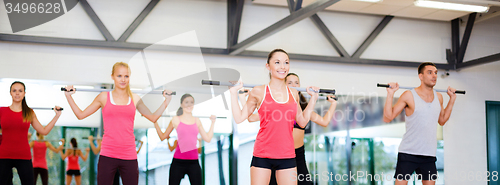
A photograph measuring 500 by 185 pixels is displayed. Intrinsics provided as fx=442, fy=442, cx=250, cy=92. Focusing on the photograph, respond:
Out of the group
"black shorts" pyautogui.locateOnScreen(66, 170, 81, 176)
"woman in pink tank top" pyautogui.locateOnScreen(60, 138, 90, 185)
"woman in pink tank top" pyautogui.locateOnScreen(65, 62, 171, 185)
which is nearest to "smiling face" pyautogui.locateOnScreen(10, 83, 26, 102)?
"woman in pink tank top" pyautogui.locateOnScreen(65, 62, 171, 185)

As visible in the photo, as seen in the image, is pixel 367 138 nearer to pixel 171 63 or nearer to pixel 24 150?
pixel 171 63

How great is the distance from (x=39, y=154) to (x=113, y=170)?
3668 millimetres

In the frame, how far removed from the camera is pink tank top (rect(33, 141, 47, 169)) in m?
6.61

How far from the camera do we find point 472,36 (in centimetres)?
785

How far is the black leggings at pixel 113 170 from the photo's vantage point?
3.62 m

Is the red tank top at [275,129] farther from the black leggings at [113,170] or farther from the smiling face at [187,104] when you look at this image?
the smiling face at [187,104]

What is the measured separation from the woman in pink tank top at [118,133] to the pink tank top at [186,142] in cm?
111

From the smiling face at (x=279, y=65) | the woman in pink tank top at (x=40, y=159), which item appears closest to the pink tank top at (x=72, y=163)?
the woman in pink tank top at (x=40, y=159)

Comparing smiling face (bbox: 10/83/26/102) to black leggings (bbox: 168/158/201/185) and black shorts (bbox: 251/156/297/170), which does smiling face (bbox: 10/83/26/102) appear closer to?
black leggings (bbox: 168/158/201/185)

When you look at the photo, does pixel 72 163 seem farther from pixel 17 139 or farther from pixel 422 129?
pixel 422 129

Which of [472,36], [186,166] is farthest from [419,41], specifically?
[186,166]

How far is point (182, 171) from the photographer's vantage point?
4.82 metres

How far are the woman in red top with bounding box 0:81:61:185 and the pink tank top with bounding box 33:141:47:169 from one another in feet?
6.65

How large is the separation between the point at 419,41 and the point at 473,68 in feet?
3.65
